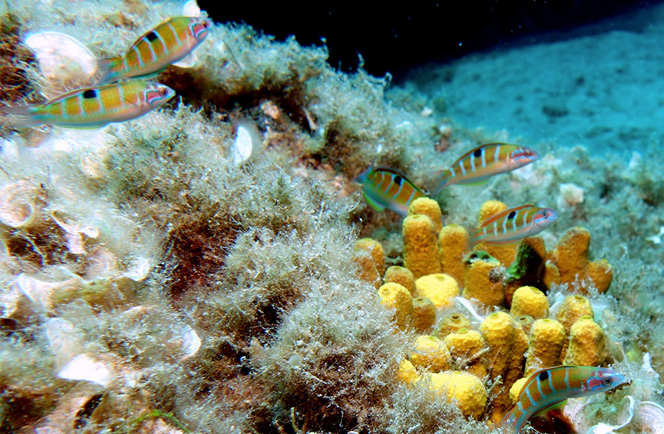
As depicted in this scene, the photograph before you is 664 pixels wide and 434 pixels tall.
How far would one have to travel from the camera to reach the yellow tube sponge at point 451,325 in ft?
7.52

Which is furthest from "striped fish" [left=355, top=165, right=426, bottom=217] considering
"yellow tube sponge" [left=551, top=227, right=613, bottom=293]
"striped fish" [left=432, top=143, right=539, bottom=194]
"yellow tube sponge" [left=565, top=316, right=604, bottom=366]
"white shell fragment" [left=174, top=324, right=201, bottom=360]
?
"white shell fragment" [left=174, top=324, right=201, bottom=360]

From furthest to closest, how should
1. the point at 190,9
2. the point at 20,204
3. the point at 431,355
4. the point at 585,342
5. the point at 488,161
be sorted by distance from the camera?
1. the point at 190,9
2. the point at 488,161
3. the point at 585,342
4. the point at 431,355
5. the point at 20,204

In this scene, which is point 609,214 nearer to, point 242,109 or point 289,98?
point 289,98

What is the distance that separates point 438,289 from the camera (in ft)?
9.51

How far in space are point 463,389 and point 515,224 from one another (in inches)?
53.0

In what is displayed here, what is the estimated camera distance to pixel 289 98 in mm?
4422

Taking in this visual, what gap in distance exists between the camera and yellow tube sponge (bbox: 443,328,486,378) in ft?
7.14

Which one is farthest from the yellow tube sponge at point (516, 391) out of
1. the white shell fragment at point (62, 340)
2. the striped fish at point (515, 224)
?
the white shell fragment at point (62, 340)

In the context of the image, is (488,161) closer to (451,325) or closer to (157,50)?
(451,325)

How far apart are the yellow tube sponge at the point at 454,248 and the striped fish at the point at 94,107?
7.97 ft

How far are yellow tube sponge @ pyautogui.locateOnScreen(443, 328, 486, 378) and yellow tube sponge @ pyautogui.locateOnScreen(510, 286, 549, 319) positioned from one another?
0.64 m

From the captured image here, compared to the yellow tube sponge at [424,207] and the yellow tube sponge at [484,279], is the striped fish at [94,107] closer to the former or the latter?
the yellow tube sponge at [424,207]

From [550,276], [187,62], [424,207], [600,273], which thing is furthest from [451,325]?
[187,62]

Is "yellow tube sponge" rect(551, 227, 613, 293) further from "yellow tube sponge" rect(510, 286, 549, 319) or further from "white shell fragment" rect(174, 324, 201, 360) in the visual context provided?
"white shell fragment" rect(174, 324, 201, 360)
